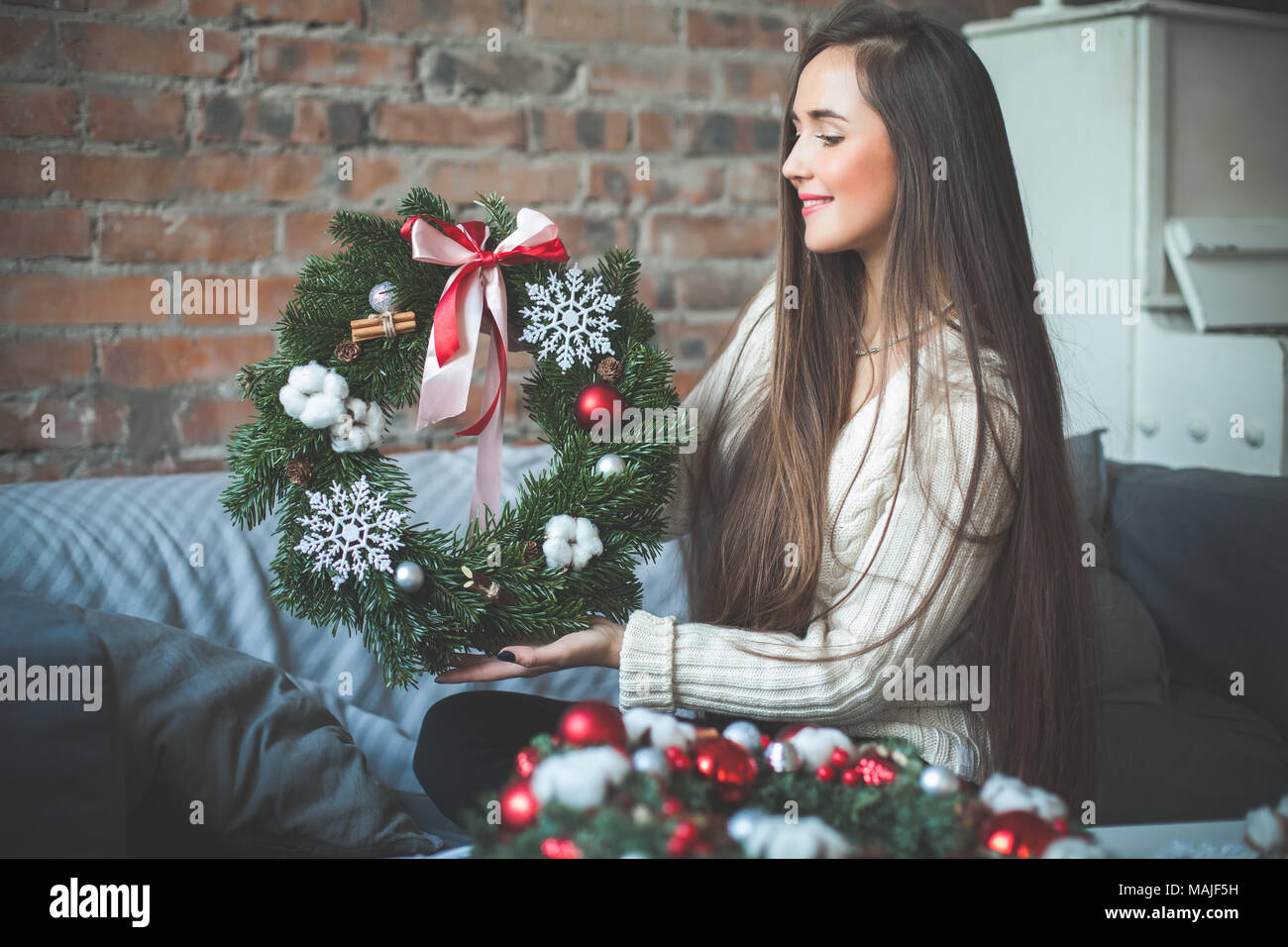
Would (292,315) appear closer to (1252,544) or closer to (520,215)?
(520,215)

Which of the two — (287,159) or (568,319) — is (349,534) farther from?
(287,159)

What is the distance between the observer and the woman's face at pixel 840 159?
3.23ft

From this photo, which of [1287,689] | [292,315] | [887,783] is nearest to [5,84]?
[292,315]

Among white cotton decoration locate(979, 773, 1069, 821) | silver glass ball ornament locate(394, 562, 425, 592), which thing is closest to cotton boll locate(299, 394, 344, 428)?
silver glass ball ornament locate(394, 562, 425, 592)

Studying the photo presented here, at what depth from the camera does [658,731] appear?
2.19 feet

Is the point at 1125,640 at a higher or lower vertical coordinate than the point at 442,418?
lower

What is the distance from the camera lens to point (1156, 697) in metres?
1.41

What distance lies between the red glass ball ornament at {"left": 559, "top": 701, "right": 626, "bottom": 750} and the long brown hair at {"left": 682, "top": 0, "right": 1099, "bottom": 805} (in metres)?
0.34

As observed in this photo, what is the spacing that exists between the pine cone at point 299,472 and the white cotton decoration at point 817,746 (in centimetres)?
46

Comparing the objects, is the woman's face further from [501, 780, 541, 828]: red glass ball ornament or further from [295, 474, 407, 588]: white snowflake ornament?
[501, 780, 541, 828]: red glass ball ornament

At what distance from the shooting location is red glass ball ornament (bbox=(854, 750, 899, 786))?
664mm

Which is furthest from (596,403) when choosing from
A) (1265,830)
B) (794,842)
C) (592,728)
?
(1265,830)

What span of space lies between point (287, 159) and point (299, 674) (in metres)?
0.76

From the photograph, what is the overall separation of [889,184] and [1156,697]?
0.82 metres
